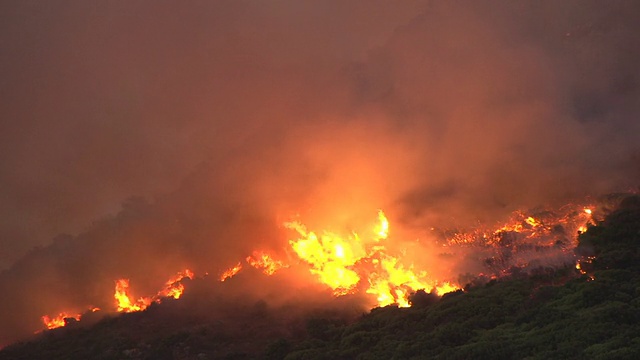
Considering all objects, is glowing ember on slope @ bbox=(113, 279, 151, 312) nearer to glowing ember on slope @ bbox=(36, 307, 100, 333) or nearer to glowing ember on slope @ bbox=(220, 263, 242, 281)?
glowing ember on slope @ bbox=(36, 307, 100, 333)

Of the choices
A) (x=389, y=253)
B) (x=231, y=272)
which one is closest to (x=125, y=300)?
(x=231, y=272)

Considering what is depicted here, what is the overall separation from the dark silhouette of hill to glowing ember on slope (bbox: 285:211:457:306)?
3.24m

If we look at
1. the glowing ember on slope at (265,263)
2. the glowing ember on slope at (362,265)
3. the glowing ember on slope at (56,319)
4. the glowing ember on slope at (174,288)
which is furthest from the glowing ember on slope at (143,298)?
the glowing ember on slope at (362,265)

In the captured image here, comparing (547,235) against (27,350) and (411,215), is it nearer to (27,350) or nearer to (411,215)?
(411,215)

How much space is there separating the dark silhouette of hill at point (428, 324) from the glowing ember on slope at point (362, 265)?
10.6 feet

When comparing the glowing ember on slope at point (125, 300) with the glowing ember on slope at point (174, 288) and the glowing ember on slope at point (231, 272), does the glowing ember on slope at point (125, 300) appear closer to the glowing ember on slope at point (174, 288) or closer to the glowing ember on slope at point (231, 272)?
the glowing ember on slope at point (174, 288)

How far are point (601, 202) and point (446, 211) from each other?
15911 millimetres

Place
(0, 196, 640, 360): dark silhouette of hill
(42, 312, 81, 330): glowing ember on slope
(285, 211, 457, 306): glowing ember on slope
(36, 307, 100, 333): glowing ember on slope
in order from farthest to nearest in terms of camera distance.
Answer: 1. (42, 312, 81, 330): glowing ember on slope
2. (36, 307, 100, 333): glowing ember on slope
3. (285, 211, 457, 306): glowing ember on slope
4. (0, 196, 640, 360): dark silhouette of hill

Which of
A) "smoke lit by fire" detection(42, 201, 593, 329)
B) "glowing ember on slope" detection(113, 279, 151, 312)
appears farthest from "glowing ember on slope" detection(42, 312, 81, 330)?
"smoke lit by fire" detection(42, 201, 593, 329)

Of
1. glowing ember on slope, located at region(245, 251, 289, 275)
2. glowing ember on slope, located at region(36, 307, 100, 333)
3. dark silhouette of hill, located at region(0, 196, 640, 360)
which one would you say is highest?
glowing ember on slope, located at region(36, 307, 100, 333)

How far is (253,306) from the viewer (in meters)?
57.1

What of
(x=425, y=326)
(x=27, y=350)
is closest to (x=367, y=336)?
(x=425, y=326)

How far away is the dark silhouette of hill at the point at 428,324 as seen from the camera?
28828 millimetres

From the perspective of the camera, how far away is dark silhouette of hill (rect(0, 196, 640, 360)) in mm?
28828
